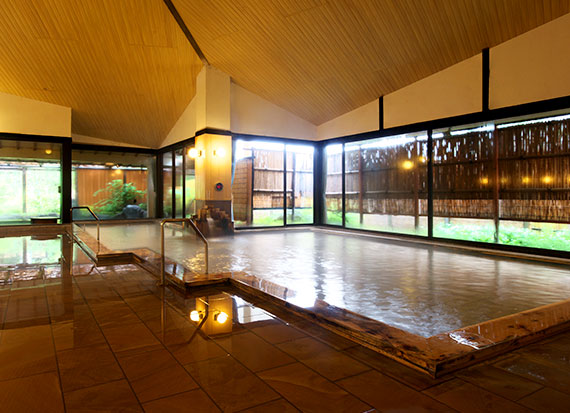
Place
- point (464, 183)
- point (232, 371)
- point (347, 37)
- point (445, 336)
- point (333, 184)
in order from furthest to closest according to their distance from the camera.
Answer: point (333, 184), point (464, 183), point (347, 37), point (445, 336), point (232, 371)

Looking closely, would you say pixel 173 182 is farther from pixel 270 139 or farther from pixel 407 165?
pixel 407 165

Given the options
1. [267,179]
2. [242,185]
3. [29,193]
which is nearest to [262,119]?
[267,179]

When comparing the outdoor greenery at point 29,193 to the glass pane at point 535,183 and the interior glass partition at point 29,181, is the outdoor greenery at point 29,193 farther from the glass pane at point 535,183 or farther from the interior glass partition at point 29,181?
the glass pane at point 535,183

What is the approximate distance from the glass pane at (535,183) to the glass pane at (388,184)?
167cm

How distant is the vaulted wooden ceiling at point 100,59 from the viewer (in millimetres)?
7551

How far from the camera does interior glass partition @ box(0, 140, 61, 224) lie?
10641 millimetres

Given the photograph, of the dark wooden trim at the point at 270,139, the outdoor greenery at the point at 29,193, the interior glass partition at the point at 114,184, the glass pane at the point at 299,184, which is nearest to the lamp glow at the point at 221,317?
the dark wooden trim at the point at 270,139

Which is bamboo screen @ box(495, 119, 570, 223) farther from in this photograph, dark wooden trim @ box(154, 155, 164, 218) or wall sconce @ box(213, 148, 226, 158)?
dark wooden trim @ box(154, 155, 164, 218)

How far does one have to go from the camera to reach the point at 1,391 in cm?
183

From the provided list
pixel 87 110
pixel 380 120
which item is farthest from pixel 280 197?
pixel 87 110

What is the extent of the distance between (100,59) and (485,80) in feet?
26.6

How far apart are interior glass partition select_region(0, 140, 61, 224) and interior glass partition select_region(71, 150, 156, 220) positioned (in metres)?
1.20

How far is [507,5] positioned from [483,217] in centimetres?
342

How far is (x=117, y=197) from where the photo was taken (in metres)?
13.7
